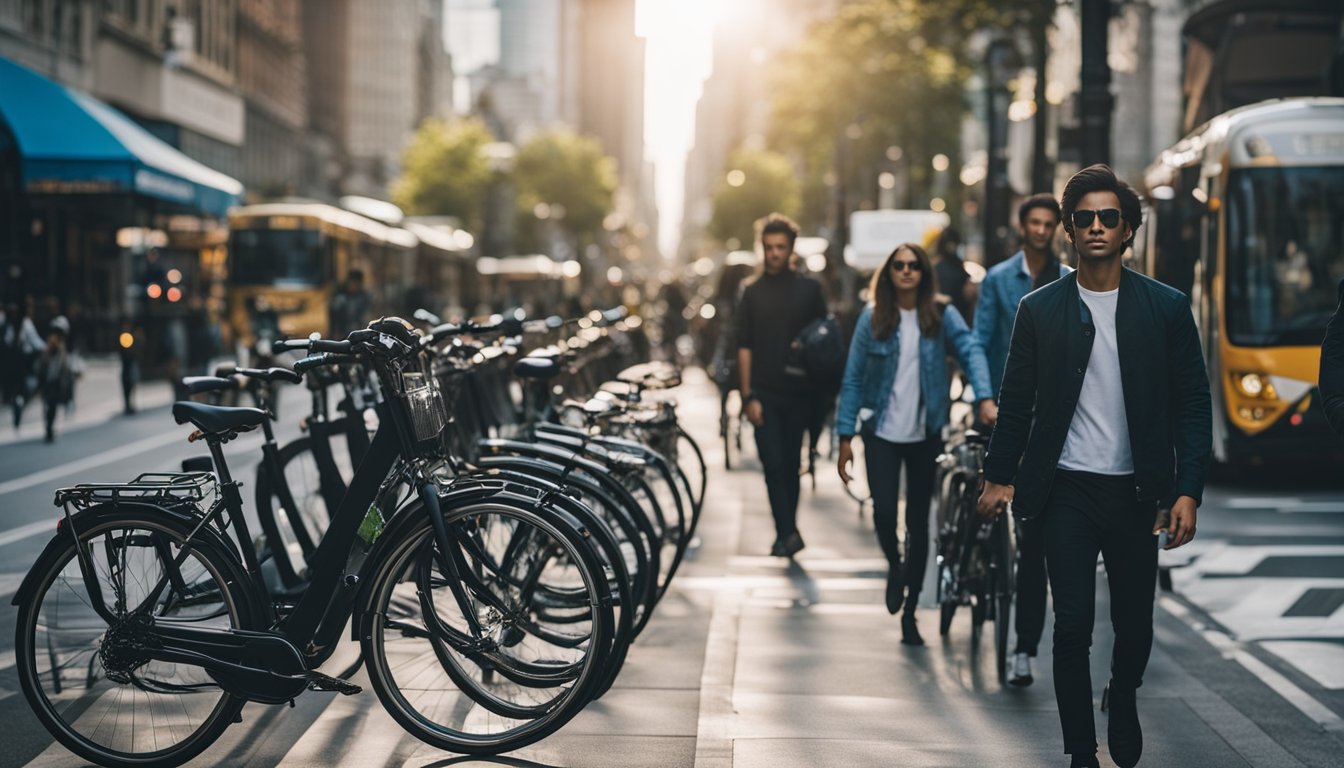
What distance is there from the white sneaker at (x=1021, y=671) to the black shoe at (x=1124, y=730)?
150 centimetres

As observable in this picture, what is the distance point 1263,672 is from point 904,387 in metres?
1.99

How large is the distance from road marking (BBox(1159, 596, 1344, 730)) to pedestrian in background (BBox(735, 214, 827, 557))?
2185mm

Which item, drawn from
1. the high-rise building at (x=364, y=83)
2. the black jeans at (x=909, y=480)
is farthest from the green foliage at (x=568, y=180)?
the black jeans at (x=909, y=480)

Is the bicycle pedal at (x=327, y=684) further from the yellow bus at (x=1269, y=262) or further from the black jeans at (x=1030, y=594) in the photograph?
the yellow bus at (x=1269, y=262)

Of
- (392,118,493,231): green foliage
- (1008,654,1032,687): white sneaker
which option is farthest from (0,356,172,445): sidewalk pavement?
(392,118,493,231): green foliage

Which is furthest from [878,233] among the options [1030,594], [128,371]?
[1030,594]

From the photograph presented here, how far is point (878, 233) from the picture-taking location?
120 feet

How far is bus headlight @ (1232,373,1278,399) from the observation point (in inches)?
595

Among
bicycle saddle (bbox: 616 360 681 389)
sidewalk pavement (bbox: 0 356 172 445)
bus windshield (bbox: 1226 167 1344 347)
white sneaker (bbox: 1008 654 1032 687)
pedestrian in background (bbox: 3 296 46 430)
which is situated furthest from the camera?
sidewalk pavement (bbox: 0 356 172 445)

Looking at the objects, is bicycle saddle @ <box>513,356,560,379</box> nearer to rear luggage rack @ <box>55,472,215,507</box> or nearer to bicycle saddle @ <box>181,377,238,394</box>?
bicycle saddle @ <box>181,377,238,394</box>

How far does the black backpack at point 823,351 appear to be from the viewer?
9.79 meters

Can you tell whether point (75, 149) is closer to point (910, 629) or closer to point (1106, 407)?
point (910, 629)

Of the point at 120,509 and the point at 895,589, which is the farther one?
the point at 895,589

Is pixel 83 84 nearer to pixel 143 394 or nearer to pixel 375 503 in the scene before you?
pixel 143 394
